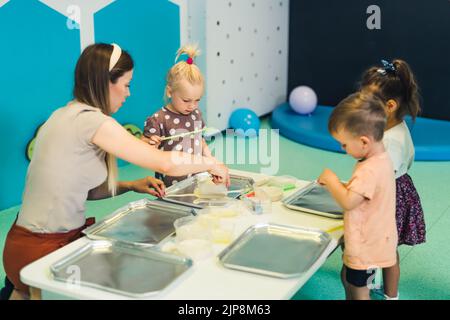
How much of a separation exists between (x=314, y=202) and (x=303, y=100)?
3277mm

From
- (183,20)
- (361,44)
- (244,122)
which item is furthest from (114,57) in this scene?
(361,44)

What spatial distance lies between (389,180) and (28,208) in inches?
45.0

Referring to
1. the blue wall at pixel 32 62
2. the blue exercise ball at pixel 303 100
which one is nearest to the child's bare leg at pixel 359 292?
the blue wall at pixel 32 62

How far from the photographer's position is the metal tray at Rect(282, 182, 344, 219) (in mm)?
1950

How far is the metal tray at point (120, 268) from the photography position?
4.81ft

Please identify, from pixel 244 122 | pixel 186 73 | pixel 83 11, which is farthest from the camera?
pixel 244 122

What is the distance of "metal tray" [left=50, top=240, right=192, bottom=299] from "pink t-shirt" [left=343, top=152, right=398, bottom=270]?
1.80ft

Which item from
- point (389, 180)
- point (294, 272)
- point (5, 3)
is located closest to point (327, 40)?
point (5, 3)

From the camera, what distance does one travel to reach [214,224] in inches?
71.3

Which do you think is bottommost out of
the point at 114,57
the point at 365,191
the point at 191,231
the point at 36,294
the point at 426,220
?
the point at 426,220

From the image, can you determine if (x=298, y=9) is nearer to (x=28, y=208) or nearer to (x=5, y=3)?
(x=5, y=3)

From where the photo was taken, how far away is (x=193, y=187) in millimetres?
2236

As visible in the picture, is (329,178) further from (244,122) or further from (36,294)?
(244,122)

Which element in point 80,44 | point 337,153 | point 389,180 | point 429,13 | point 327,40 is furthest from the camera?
point 327,40
